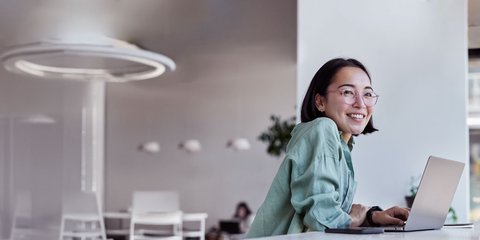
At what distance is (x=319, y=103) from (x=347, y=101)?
74 millimetres

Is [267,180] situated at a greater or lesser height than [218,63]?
lesser

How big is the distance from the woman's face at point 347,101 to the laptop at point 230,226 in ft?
27.6

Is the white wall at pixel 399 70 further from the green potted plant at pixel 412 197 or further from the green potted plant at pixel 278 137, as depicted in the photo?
the green potted plant at pixel 278 137

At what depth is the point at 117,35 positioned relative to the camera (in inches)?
299

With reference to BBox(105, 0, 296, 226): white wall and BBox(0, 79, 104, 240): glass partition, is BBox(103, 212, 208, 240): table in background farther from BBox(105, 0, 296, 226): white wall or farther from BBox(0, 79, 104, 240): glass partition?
BBox(105, 0, 296, 226): white wall

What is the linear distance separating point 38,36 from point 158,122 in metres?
4.18

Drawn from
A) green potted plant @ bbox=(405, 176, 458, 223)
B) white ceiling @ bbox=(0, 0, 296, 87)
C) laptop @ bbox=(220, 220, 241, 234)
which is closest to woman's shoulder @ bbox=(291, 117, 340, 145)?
→ green potted plant @ bbox=(405, 176, 458, 223)

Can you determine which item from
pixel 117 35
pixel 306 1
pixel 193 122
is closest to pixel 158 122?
pixel 193 122

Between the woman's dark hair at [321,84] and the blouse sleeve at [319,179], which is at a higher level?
the woman's dark hair at [321,84]

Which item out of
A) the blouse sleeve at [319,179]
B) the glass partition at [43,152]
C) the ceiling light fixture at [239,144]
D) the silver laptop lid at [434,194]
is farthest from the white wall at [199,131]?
the blouse sleeve at [319,179]

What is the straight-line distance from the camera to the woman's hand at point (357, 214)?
165 cm

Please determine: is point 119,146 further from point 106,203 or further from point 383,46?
point 383,46

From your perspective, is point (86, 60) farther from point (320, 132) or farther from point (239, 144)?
point (320, 132)

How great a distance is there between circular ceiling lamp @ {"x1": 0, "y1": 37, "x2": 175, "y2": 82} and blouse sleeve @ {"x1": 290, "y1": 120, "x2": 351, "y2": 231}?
5.32 m
